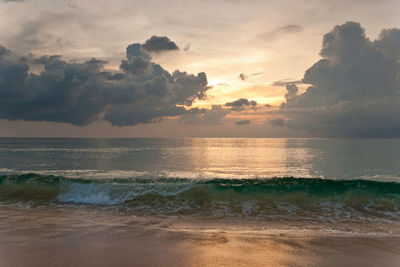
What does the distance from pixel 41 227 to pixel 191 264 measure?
240 inches

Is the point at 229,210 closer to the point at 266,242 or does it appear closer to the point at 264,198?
the point at 264,198

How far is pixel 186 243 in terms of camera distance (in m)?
7.45

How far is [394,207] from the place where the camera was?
1423 cm

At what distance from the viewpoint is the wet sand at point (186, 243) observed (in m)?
6.22

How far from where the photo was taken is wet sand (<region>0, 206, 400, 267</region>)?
6.22 meters

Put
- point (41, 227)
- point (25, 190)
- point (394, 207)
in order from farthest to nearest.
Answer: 1. point (25, 190)
2. point (394, 207)
3. point (41, 227)

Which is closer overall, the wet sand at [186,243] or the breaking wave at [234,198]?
the wet sand at [186,243]

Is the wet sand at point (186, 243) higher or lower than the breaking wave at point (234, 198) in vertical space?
higher

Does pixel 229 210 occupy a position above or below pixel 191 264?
below

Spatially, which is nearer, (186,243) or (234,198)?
(186,243)

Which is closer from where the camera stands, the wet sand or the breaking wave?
the wet sand

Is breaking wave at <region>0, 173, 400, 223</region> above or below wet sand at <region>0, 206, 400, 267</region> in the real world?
below

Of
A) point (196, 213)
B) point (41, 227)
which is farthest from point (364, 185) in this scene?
point (41, 227)

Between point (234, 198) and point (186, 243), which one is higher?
point (186, 243)
